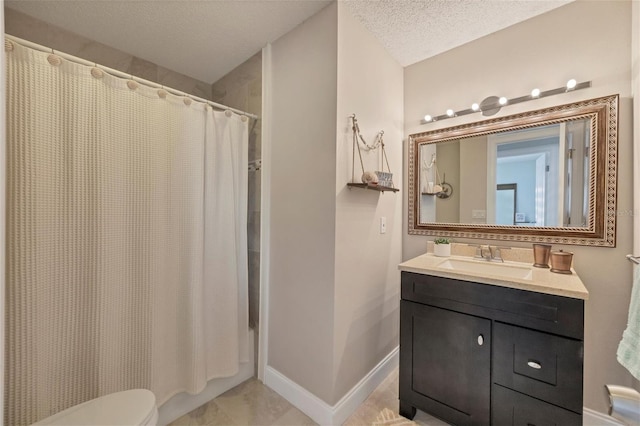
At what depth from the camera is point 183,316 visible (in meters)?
1.67

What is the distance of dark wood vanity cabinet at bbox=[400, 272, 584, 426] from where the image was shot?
1151mm

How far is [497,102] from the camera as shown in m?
1.77

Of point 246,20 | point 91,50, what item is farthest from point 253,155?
point 91,50

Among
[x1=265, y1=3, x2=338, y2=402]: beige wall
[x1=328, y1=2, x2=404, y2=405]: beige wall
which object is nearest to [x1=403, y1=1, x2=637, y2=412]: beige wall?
[x1=328, y1=2, x2=404, y2=405]: beige wall

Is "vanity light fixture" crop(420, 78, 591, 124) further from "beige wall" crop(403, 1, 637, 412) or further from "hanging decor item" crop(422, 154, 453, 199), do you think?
"hanging decor item" crop(422, 154, 453, 199)

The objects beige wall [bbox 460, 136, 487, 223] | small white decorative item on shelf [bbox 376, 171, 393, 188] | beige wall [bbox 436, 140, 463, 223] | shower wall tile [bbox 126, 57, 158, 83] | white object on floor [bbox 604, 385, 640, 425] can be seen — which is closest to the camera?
white object on floor [bbox 604, 385, 640, 425]

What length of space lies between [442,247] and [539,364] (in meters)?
0.83

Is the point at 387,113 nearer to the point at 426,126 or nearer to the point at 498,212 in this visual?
the point at 426,126

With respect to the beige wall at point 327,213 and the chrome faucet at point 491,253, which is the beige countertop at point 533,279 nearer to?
the chrome faucet at point 491,253

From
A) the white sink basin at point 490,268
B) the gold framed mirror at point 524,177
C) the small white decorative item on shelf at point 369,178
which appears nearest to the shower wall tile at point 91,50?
the small white decorative item on shelf at point 369,178

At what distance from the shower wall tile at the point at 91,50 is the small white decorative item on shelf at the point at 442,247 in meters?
2.45

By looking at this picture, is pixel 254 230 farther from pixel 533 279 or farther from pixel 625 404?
pixel 625 404

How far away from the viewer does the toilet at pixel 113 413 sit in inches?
42.6

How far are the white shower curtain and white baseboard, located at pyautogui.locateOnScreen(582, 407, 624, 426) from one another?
2.12m
